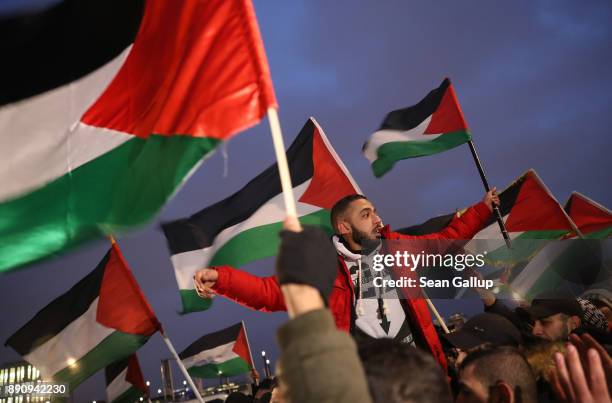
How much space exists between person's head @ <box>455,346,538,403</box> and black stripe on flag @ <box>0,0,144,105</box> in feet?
8.93

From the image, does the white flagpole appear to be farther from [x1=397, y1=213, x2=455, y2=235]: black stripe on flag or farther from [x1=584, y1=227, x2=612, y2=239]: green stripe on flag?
[x1=584, y1=227, x2=612, y2=239]: green stripe on flag

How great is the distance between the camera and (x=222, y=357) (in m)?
15.5

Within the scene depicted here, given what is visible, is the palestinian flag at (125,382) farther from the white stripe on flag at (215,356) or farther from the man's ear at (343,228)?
the man's ear at (343,228)

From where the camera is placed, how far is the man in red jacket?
3617 millimetres

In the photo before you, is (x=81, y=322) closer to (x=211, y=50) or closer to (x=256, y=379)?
(x=211, y=50)

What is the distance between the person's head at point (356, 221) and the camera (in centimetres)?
433

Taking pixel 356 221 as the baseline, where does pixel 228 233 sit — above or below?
above

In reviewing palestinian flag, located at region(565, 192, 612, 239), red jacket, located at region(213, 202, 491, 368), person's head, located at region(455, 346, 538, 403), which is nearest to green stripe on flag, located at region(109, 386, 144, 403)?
red jacket, located at region(213, 202, 491, 368)

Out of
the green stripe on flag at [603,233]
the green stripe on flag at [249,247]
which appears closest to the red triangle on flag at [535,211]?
the green stripe on flag at [603,233]

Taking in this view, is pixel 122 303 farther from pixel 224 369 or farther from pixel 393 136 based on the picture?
pixel 224 369

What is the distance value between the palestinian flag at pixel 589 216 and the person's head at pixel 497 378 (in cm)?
843

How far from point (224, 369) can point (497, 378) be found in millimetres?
14303

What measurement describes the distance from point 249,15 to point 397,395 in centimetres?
199

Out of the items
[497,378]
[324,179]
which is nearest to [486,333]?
[497,378]
